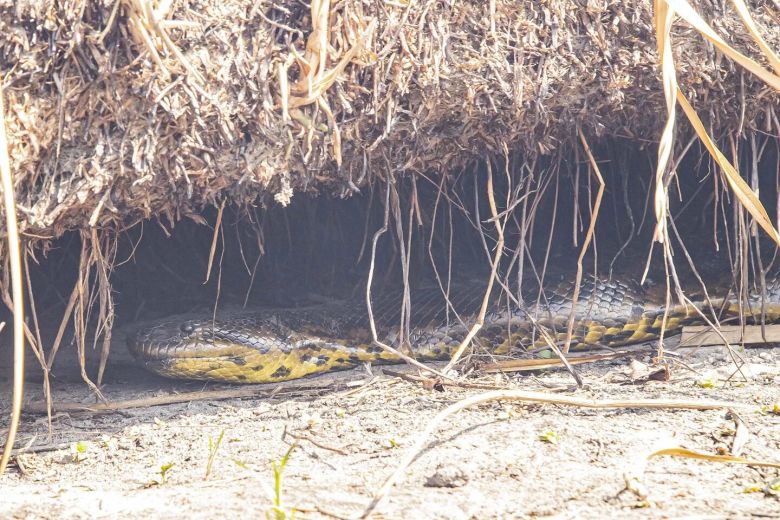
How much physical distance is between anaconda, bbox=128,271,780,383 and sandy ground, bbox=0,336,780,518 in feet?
2.14

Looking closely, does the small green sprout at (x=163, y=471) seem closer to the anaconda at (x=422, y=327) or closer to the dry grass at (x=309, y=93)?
the dry grass at (x=309, y=93)

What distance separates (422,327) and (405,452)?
185 cm

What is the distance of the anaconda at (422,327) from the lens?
323 cm

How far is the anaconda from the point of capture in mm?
3229

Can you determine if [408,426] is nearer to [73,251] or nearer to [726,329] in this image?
[726,329]

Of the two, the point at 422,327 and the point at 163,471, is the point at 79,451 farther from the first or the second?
the point at 422,327

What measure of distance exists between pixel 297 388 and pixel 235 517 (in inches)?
57.5

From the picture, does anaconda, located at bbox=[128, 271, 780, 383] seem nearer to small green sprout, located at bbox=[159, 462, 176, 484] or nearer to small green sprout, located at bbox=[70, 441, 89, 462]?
small green sprout, located at bbox=[70, 441, 89, 462]

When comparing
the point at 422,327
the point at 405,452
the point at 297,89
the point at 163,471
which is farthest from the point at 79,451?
the point at 422,327

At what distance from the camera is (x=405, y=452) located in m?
1.66

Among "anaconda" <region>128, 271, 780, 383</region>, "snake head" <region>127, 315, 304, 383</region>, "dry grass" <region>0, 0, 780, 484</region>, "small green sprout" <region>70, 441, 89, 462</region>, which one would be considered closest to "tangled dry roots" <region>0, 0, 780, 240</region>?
"dry grass" <region>0, 0, 780, 484</region>

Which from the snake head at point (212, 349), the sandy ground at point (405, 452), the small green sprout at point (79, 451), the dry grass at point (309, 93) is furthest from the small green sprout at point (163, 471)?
the snake head at point (212, 349)

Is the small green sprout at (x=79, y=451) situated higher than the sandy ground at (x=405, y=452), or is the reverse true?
the sandy ground at (x=405, y=452)

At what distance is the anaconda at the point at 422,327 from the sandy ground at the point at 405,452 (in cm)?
65
